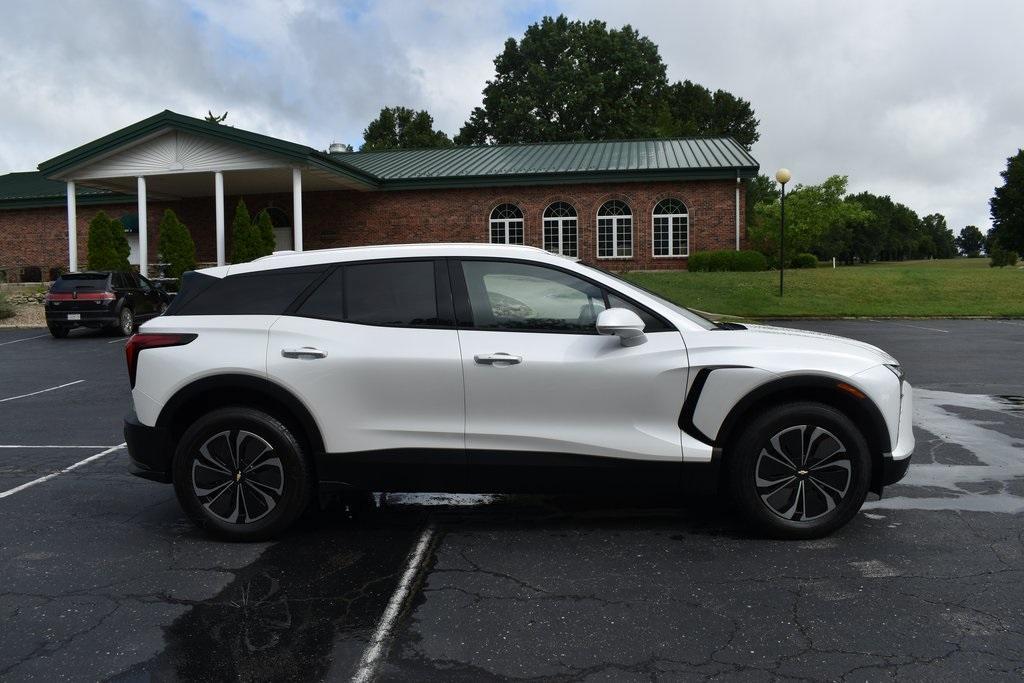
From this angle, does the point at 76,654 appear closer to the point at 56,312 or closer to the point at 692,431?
the point at 692,431

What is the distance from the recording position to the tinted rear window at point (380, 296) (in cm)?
471

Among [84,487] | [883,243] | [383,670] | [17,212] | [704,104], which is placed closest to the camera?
[383,670]

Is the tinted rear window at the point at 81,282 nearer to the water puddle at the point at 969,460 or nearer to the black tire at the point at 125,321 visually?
the black tire at the point at 125,321

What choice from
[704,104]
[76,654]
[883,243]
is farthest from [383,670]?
[883,243]

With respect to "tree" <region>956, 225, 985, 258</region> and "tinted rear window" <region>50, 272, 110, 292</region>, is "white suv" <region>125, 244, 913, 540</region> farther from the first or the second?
"tree" <region>956, 225, 985, 258</region>

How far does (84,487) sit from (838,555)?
17.0ft

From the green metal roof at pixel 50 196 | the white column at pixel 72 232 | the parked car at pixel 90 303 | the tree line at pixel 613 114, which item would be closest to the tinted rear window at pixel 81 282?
the parked car at pixel 90 303

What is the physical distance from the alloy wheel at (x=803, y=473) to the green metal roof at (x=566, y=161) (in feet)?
88.7

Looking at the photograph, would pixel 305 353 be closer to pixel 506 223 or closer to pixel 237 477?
pixel 237 477

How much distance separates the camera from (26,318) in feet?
79.9

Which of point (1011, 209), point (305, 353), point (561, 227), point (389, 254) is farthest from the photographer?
point (1011, 209)

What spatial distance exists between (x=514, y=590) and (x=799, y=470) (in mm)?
1758

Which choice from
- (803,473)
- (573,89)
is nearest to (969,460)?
(803,473)

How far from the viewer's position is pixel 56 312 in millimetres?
19016
